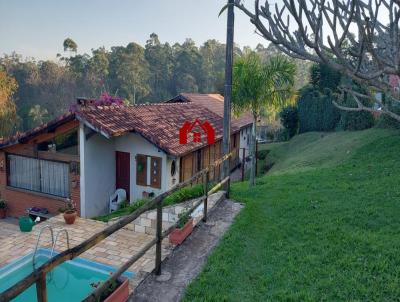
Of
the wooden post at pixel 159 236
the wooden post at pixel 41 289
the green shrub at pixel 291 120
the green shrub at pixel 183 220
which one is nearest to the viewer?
the wooden post at pixel 41 289

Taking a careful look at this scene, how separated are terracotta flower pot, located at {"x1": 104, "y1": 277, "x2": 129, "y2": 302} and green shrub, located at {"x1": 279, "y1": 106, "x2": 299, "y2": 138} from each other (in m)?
25.4

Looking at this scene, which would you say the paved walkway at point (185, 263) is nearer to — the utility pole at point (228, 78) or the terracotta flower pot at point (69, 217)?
the utility pole at point (228, 78)

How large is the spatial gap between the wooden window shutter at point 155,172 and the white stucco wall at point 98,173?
1.97 meters

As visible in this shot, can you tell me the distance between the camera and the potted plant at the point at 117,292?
418 centimetres

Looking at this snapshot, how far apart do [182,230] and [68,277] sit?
3659 mm

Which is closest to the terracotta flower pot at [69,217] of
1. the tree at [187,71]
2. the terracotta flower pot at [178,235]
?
the terracotta flower pot at [178,235]

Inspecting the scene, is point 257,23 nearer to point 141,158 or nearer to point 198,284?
point 198,284

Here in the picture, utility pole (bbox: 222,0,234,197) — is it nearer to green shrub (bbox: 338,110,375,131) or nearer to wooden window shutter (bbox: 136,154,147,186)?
wooden window shutter (bbox: 136,154,147,186)

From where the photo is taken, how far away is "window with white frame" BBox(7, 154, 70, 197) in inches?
571

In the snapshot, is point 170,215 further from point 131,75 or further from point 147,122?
point 131,75

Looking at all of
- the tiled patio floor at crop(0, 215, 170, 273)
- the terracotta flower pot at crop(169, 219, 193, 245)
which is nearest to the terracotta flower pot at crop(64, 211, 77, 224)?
the tiled patio floor at crop(0, 215, 170, 273)

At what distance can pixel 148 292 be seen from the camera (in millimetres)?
4621

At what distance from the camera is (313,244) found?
6.04 metres

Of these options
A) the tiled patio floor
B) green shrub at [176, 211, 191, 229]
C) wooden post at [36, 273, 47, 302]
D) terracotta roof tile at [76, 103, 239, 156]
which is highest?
terracotta roof tile at [76, 103, 239, 156]
